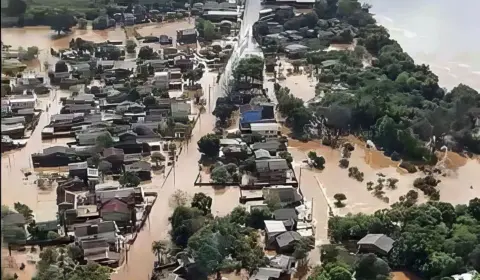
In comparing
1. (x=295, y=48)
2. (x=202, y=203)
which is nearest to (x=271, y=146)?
(x=202, y=203)

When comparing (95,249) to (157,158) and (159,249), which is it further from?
(157,158)

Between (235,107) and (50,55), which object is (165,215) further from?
(50,55)

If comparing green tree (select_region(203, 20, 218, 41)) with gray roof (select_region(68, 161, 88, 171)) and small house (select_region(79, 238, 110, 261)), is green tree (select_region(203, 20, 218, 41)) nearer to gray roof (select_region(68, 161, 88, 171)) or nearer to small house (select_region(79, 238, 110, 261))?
gray roof (select_region(68, 161, 88, 171))

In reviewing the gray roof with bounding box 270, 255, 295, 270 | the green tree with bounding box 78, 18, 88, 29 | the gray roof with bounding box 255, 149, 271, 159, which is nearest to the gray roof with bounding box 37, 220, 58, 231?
the gray roof with bounding box 270, 255, 295, 270

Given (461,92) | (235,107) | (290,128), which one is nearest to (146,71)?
(235,107)

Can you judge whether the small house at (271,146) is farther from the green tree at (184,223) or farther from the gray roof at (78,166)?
the gray roof at (78,166)
